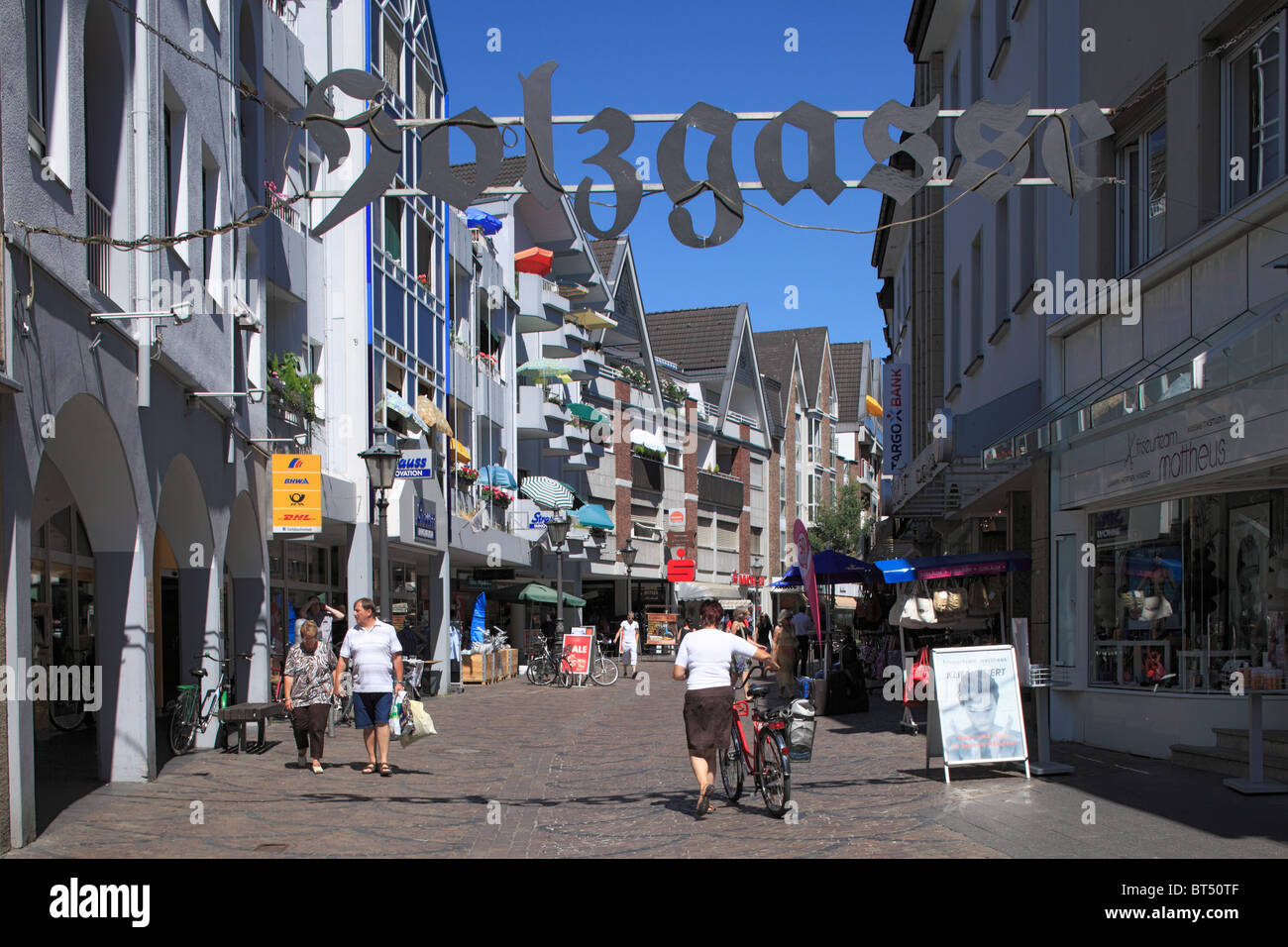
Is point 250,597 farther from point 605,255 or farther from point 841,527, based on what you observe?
point 841,527

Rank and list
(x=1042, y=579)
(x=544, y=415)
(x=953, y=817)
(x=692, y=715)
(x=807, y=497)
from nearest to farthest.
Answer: (x=953, y=817) → (x=692, y=715) → (x=1042, y=579) → (x=544, y=415) → (x=807, y=497)

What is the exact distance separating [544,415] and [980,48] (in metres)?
22.4

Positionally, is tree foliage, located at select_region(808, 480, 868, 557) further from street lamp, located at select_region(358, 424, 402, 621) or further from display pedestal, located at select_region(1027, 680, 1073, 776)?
display pedestal, located at select_region(1027, 680, 1073, 776)

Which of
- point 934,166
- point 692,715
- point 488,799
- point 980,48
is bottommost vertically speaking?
point 488,799

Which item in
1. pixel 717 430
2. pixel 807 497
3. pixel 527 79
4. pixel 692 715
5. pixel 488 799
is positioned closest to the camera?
pixel 527 79

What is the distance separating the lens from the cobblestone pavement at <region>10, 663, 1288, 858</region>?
898 centimetres

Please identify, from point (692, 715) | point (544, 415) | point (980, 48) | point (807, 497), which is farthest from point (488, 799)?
point (807, 497)

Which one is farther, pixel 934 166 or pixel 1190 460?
pixel 1190 460

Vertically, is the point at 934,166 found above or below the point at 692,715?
above

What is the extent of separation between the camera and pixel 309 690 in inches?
566

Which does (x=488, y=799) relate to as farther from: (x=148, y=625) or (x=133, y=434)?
(x=133, y=434)

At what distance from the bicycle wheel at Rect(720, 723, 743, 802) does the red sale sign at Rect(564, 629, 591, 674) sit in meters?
20.1

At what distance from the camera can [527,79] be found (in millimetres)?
8836

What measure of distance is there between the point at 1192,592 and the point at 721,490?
175 ft
